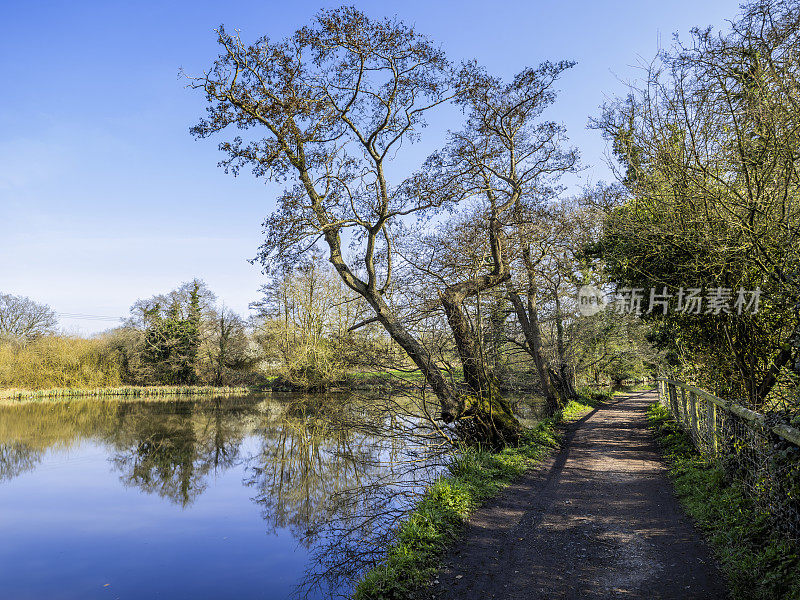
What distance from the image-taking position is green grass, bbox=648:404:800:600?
11.4 ft

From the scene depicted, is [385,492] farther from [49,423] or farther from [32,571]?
[49,423]

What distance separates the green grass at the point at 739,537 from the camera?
3461 mm

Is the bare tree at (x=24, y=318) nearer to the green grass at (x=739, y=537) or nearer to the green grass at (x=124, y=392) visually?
the green grass at (x=124, y=392)

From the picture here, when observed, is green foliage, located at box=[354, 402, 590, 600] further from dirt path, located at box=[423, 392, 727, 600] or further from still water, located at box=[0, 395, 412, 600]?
still water, located at box=[0, 395, 412, 600]

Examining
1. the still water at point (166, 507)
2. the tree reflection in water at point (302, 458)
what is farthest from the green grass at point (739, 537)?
the still water at point (166, 507)

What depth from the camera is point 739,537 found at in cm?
436

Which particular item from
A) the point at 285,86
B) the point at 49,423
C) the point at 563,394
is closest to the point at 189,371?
the point at 49,423

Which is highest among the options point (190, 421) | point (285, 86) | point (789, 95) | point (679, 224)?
point (285, 86)

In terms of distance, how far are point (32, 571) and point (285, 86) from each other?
30.0 ft

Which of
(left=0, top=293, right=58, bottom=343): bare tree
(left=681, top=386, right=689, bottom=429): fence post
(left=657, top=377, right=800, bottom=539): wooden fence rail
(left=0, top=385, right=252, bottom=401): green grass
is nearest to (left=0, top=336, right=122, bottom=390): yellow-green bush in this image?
(left=0, top=385, right=252, bottom=401): green grass

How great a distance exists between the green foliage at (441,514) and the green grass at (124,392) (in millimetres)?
29446

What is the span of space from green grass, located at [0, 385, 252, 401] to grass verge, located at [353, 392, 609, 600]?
96.4 ft

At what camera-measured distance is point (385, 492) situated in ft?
27.4

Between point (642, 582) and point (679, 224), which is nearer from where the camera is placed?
point (642, 582)
